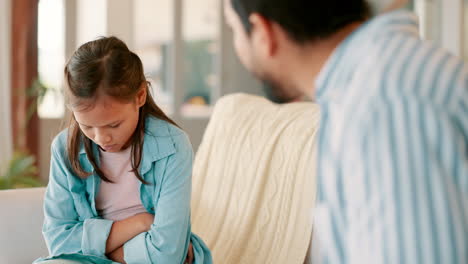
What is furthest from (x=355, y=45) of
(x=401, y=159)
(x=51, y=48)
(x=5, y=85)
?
(x=51, y=48)

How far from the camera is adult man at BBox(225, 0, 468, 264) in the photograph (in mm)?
625

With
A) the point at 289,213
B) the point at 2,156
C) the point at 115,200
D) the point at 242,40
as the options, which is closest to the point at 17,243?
the point at 115,200

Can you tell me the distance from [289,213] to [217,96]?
4.42 m

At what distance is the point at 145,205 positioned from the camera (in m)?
1.54

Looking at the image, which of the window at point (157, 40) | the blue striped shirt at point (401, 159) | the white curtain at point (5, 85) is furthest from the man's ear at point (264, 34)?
the window at point (157, 40)

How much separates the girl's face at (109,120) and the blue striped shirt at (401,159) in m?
0.78

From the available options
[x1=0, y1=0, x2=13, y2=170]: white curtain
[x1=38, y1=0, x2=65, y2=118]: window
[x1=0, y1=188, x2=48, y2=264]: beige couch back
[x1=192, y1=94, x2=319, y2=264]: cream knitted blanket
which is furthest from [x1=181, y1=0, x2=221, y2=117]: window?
[x1=0, y1=188, x2=48, y2=264]: beige couch back

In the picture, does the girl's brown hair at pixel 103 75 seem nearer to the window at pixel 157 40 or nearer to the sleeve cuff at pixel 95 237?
the sleeve cuff at pixel 95 237

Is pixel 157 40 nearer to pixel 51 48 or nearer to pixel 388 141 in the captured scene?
pixel 51 48

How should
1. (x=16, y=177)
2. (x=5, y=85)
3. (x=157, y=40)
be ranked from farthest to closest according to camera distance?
(x=157, y=40)
(x=5, y=85)
(x=16, y=177)

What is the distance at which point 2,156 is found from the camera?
4199 mm

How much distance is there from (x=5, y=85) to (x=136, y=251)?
317 cm

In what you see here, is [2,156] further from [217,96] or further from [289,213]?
[289,213]

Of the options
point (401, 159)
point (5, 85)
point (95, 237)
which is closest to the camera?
point (401, 159)
